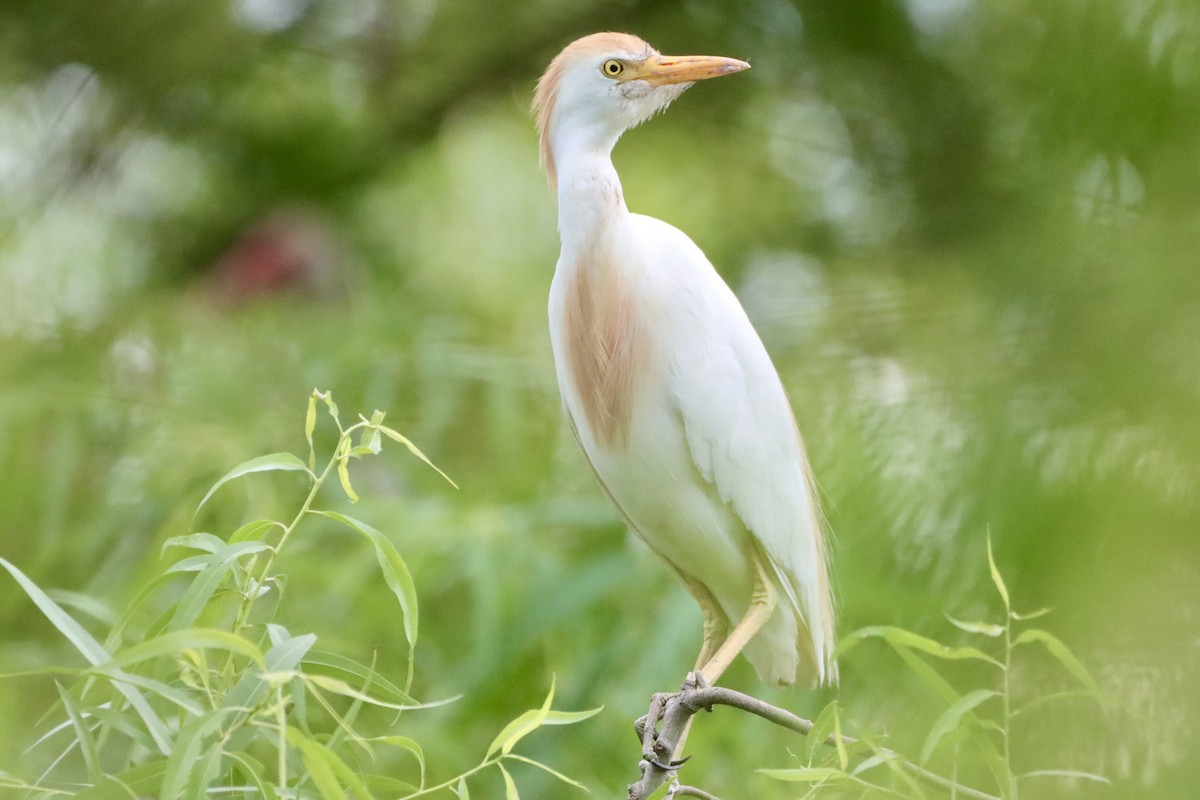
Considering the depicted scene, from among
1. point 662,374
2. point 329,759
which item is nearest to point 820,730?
point 329,759

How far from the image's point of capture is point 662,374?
910 millimetres

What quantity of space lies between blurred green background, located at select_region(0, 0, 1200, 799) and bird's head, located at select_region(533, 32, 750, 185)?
23 cm

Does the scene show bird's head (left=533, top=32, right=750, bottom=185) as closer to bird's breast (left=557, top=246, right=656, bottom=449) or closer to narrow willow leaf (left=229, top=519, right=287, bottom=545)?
bird's breast (left=557, top=246, right=656, bottom=449)

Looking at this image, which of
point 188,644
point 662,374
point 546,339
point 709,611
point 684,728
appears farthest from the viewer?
point 546,339

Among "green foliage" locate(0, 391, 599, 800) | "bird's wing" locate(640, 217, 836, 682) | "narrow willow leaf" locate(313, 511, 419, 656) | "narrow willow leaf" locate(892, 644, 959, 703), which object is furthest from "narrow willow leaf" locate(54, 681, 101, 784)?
"bird's wing" locate(640, 217, 836, 682)

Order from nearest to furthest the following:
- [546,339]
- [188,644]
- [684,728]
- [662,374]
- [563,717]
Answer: [188,644] < [563,717] < [684,728] < [662,374] < [546,339]

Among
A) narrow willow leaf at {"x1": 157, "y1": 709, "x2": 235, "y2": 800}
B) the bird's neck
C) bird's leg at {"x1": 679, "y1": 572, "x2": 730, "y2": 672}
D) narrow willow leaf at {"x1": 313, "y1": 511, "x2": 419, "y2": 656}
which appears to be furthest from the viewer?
bird's leg at {"x1": 679, "y1": 572, "x2": 730, "y2": 672}

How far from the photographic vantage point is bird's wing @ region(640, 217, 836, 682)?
915mm

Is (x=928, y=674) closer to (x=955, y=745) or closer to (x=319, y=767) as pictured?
(x=955, y=745)

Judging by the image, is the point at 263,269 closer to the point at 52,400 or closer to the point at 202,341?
the point at 202,341

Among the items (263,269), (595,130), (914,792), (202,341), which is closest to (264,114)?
(263,269)

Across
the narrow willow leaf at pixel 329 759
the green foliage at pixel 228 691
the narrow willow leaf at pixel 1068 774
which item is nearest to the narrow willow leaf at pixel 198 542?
the green foliage at pixel 228 691

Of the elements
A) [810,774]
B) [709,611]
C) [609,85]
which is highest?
[609,85]

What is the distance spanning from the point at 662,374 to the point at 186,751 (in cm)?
49
